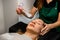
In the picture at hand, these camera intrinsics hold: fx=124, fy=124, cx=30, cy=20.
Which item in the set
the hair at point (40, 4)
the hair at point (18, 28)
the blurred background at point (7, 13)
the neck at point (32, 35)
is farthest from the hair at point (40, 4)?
the neck at point (32, 35)

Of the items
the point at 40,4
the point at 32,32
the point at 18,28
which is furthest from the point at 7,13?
the point at 32,32

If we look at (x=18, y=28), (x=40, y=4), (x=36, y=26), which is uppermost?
(x=40, y=4)

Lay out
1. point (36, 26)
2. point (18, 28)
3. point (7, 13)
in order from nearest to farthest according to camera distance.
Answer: point (36, 26), point (18, 28), point (7, 13)

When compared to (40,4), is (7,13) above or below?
below

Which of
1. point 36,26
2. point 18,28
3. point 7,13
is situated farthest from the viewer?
point 7,13

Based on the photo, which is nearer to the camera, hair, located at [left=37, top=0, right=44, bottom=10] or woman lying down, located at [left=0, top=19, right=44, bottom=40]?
woman lying down, located at [left=0, top=19, right=44, bottom=40]

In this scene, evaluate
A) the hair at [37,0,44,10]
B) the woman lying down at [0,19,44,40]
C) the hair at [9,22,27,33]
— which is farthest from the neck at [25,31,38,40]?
the hair at [37,0,44,10]

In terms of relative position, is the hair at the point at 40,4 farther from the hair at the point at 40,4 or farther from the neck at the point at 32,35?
the neck at the point at 32,35

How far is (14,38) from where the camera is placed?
4.88 ft

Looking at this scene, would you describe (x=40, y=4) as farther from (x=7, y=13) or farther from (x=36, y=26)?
(x=7, y=13)

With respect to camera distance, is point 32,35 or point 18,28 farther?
point 18,28

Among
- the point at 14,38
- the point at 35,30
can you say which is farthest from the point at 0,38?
the point at 35,30

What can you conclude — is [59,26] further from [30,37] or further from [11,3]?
[11,3]

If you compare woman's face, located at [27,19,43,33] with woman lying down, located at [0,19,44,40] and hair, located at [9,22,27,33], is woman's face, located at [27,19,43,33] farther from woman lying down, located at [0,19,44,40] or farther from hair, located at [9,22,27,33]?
hair, located at [9,22,27,33]
